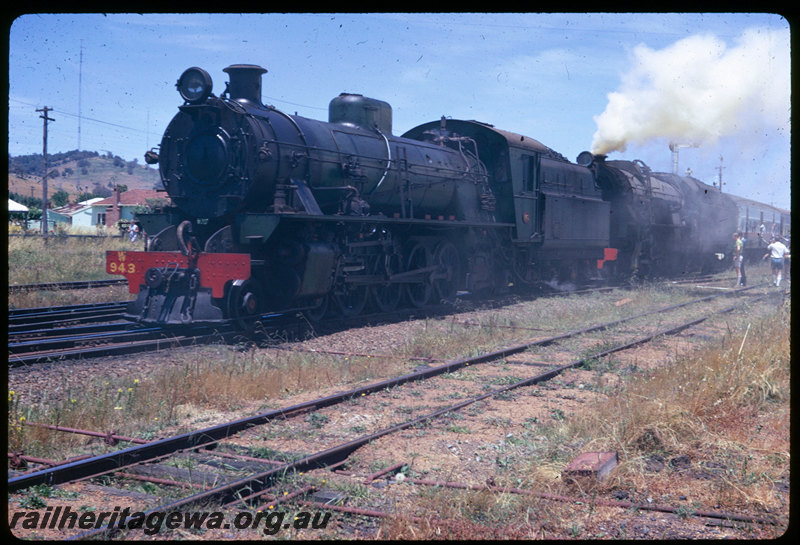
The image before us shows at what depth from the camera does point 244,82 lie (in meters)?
11.6

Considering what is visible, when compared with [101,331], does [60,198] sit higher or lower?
higher

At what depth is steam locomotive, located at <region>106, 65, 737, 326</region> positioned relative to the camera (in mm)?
10633

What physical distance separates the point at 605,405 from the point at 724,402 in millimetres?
1228

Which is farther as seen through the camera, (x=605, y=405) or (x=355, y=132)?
(x=355, y=132)

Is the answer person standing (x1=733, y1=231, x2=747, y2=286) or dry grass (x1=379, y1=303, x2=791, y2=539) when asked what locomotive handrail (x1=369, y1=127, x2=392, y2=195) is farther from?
person standing (x1=733, y1=231, x2=747, y2=286)

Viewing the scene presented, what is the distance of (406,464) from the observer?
17.1ft

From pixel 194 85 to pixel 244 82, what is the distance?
912 mm

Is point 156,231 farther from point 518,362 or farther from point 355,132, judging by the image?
point 518,362

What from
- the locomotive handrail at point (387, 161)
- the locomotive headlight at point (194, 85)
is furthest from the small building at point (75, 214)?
the locomotive headlight at point (194, 85)

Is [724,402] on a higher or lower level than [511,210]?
lower

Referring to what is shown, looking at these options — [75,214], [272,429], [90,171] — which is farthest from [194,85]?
[90,171]

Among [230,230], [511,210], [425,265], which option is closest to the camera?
[230,230]

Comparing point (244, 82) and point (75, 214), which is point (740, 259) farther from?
point (75, 214)
